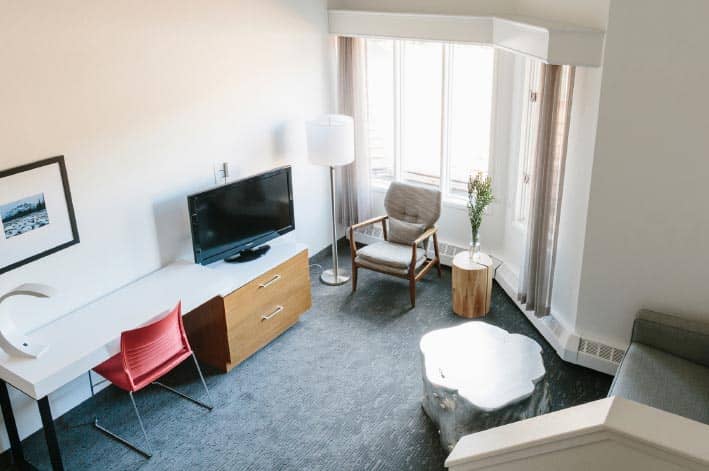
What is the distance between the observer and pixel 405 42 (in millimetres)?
6141

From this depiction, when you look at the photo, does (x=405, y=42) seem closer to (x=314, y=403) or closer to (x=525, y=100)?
(x=525, y=100)

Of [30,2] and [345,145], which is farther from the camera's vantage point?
[345,145]

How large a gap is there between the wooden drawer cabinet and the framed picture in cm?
112

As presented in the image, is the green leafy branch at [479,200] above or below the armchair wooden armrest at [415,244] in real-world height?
above

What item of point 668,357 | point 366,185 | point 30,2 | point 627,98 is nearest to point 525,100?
point 627,98

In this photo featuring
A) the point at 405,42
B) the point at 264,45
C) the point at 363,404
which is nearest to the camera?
the point at 363,404

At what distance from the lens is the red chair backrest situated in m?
3.81

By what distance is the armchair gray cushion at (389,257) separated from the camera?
5.58m

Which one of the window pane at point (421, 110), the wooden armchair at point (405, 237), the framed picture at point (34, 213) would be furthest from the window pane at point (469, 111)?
the framed picture at point (34, 213)

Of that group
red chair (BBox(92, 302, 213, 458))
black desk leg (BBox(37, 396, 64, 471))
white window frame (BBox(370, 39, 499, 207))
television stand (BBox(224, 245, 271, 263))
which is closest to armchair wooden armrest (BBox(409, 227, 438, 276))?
white window frame (BBox(370, 39, 499, 207))

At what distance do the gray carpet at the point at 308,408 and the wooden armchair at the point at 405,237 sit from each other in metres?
0.44

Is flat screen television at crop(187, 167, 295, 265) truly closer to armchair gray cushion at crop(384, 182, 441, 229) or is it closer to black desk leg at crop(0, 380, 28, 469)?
armchair gray cushion at crop(384, 182, 441, 229)

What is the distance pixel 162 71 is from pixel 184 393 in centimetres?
227

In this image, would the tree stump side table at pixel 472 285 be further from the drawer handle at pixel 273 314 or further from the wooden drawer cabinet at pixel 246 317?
the drawer handle at pixel 273 314
